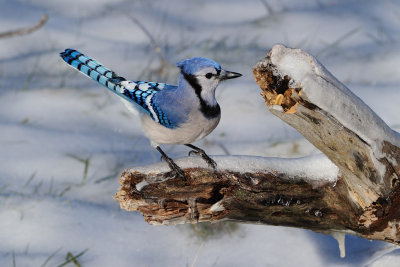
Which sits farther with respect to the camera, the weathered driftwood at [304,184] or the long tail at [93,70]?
the long tail at [93,70]

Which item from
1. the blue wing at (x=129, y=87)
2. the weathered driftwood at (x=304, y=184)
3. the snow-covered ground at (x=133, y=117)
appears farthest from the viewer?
the snow-covered ground at (x=133, y=117)

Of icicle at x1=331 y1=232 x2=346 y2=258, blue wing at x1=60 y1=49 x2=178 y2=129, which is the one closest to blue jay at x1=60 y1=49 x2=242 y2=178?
blue wing at x1=60 y1=49 x2=178 y2=129

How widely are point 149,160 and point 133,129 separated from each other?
1.12ft

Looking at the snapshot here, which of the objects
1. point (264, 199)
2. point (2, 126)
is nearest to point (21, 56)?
point (2, 126)

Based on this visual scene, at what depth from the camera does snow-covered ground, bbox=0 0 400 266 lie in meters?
2.80

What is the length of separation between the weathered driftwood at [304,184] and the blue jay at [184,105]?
0.28ft

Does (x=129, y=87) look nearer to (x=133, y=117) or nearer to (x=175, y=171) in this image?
(x=175, y=171)

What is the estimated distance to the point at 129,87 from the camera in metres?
2.54

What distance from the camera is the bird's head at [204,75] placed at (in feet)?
7.68

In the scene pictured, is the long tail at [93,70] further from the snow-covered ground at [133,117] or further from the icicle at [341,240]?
the icicle at [341,240]

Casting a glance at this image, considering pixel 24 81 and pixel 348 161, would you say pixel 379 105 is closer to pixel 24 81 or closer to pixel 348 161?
pixel 348 161

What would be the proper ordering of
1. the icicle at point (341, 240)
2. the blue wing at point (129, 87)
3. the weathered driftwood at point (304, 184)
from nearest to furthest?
the weathered driftwood at point (304, 184) → the blue wing at point (129, 87) → the icicle at point (341, 240)

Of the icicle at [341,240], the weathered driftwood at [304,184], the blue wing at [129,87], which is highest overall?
the blue wing at [129,87]

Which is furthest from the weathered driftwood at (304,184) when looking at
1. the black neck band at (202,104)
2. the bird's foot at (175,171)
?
the black neck band at (202,104)
